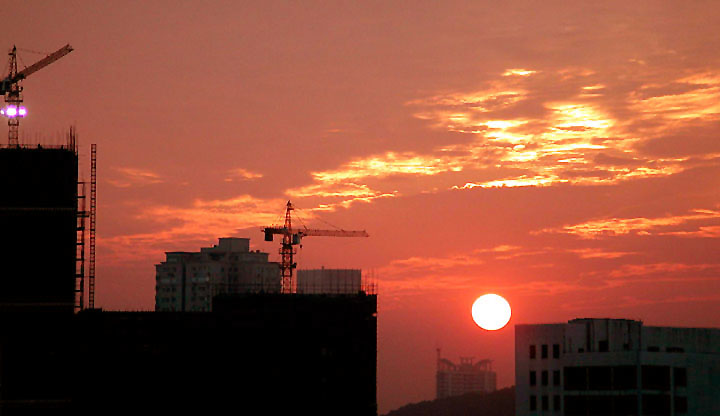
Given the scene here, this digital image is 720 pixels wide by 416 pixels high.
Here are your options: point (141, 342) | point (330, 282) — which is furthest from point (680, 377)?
point (141, 342)

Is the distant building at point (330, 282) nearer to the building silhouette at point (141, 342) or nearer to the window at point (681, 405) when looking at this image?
the building silhouette at point (141, 342)

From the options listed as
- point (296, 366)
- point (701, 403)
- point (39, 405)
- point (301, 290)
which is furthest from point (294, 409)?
point (701, 403)

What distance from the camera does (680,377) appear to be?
193 m

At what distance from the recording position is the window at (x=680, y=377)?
631ft

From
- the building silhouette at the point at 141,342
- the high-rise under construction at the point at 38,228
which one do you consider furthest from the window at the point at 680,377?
the high-rise under construction at the point at 38,228

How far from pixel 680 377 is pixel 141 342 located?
84.8 metres

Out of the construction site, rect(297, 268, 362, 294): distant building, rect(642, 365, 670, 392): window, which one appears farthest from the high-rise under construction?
rect(642, 365, 670, 392): window

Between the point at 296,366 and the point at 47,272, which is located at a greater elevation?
the point at 47,272

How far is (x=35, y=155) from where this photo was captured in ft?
609

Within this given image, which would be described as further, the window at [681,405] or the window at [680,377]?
the window at [680,377]

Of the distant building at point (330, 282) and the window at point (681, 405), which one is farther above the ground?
the distant building at point (330, 282)

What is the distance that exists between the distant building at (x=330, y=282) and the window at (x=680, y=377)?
52634 mm

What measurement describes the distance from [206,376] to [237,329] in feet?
27.4

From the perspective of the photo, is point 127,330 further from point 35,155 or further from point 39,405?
point 35,155
